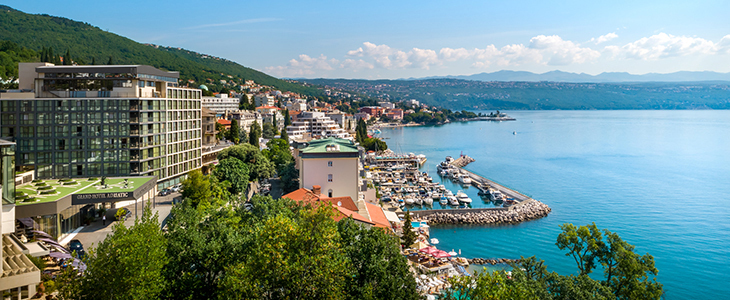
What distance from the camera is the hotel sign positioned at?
522 inches

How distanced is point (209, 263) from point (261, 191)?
15418mm

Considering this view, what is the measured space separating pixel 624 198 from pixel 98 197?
3260 centimetres

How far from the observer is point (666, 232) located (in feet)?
78.3

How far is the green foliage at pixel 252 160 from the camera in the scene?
25094mm

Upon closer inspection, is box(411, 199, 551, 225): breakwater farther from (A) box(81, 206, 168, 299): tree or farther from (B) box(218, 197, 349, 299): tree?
(A) box(81, 206, 168, 299): tree

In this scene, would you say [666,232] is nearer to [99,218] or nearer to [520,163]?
[520,163]

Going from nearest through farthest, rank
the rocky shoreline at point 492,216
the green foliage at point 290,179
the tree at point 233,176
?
the tree at point 233,176 < the green foliage at point 290,179 < the rocky shoreline at point 492,216

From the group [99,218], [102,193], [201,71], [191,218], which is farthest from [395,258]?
[201,71]

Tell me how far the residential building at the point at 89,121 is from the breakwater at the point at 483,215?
45.8 ft

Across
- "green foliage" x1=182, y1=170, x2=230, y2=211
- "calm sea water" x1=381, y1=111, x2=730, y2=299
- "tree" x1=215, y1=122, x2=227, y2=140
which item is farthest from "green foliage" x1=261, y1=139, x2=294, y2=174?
"calm sea water" x1=381, y1=111, x2=730, y2=299

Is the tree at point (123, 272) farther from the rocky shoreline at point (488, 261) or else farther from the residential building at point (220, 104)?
the residential building at point (220, 104)

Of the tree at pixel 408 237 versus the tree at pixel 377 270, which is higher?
the tree at pixel 377 270

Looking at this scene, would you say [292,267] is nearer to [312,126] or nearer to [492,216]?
[492,216]

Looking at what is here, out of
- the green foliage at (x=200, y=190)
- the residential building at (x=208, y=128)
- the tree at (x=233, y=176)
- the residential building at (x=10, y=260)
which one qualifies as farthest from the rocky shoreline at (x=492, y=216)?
the residential building at (x=10, y=260)
